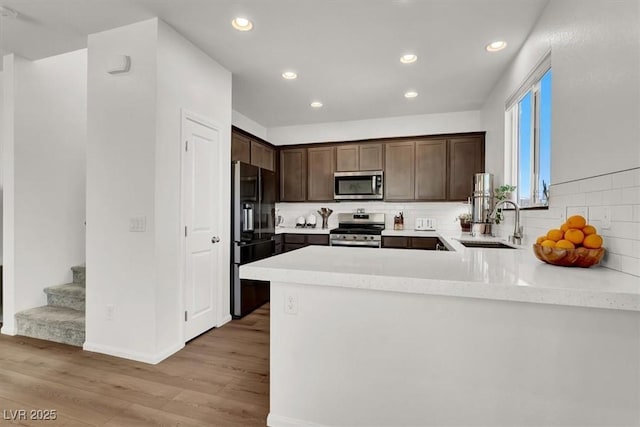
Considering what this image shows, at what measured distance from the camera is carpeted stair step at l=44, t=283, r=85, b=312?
3.04 m

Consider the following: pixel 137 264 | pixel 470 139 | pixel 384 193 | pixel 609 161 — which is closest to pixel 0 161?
pixel 137 264

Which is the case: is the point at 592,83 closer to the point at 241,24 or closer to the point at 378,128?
the point at 241,24

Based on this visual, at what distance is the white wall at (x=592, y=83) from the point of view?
4.36 ft

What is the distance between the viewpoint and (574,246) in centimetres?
136

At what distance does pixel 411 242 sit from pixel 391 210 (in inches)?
36.1

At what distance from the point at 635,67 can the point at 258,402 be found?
257cm

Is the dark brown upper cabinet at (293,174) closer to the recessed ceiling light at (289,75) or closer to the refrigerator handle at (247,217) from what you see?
the refrigerator handle at (247,217)

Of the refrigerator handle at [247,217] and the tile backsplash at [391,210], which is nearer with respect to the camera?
the refrigerator handle at [247,217]

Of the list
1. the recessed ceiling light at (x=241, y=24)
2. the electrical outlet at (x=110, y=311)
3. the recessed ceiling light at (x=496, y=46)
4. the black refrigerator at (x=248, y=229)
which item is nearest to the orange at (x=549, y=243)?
the recessed ceiling light at (x=496, y=46)

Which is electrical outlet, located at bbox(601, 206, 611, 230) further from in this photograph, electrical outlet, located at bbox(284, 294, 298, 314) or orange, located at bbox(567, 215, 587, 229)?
electrical outlet, located at bbox(284, 294, 298, 314)

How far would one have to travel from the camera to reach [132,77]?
243 cm

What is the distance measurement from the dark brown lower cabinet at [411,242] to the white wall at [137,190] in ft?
8.92

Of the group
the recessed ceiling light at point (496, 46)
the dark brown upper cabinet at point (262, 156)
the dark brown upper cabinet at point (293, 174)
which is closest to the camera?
the recessed ceiling light at point (496, 46)

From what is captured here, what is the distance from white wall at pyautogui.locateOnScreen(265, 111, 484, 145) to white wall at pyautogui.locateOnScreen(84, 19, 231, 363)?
2801 millimetres
